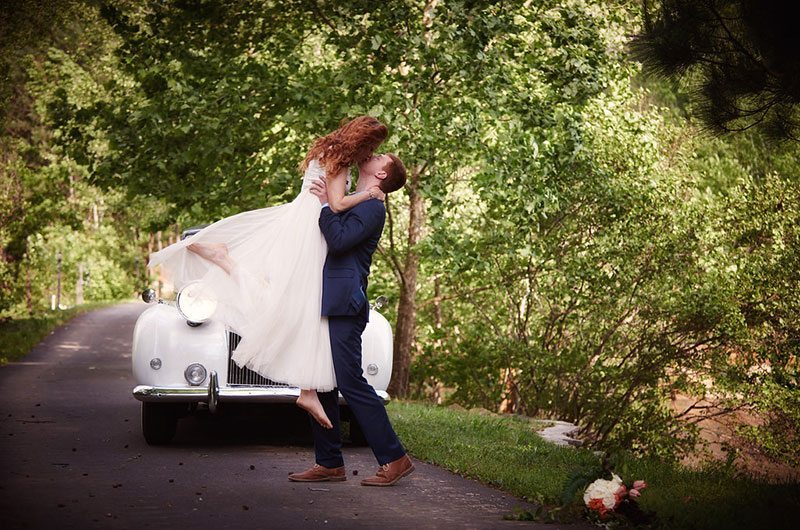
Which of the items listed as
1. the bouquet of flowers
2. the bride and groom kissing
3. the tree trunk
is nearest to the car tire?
the bride and groom kissing

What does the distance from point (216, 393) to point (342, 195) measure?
2010 millimetres

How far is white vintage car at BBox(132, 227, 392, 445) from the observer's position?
747 cm

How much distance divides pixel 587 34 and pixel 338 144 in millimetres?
8461

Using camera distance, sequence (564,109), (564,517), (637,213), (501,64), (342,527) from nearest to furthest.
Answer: (342,527)
(564,517)
(501,64)
(564,109)
(637,213)

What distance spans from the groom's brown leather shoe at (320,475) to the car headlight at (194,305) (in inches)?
68.6

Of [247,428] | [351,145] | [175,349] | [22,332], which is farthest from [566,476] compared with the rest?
[22,332]

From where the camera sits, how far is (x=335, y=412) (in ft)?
21.4

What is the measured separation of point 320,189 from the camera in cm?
648

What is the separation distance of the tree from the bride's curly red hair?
292cm

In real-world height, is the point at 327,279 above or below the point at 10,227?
below

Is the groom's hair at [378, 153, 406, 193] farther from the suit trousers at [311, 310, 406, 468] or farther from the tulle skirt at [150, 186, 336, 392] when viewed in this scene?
the suit trousers at [311, 310, 406, 468]

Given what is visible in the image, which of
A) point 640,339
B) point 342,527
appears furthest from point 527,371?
point 342,527

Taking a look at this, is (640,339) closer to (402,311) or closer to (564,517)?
(402,311)

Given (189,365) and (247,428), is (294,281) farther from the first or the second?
(247,428)
